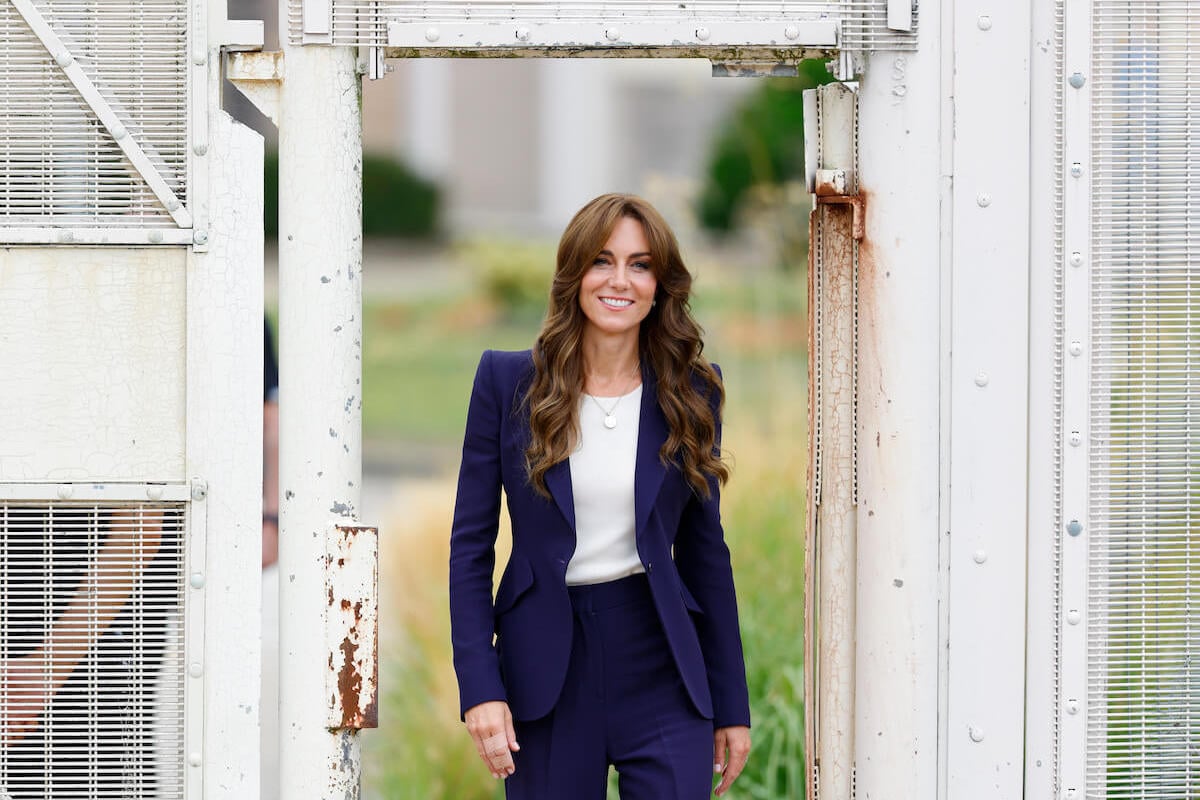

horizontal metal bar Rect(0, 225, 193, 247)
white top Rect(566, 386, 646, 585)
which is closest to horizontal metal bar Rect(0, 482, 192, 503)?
horizontal metal bar Rect(0, 225, 193, 247)

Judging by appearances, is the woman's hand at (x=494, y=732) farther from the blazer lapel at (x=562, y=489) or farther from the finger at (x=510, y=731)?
the blazer lapel at (x=562, y=489)

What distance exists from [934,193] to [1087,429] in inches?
21.8

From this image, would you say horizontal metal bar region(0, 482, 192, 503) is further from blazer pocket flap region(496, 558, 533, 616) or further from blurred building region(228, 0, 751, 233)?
blurred building region(228, 0, 751, 233)

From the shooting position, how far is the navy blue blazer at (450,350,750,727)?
294cm

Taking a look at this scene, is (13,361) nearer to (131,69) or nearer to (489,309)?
(131,69)

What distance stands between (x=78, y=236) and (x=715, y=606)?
150 centimetres

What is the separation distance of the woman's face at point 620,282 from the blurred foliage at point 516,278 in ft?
51.2

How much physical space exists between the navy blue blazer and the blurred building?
2599 centimetres

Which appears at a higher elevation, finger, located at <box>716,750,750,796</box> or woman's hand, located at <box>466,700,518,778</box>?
woman's hand, located at <box>466,700,518,778</box>

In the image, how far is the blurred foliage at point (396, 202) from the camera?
2559 cm

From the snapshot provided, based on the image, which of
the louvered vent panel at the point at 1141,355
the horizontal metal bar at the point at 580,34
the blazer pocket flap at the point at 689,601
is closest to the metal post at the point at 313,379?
the horizontal metal bar at the point at 580,34

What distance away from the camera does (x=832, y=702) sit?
10.0ft

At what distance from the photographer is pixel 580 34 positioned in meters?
2.79

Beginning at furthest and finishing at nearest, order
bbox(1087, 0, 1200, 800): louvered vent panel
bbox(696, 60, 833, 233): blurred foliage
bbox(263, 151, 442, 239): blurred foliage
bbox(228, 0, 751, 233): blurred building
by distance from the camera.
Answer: bbox(228, 0, 751, 233): blurred building
bbox(263, 151, 442, 239): blurred foliage
bbox(696, 60, 833, 233): blurred foliage
bbox(1087, 0, 1200, 800): louvered vent panel
